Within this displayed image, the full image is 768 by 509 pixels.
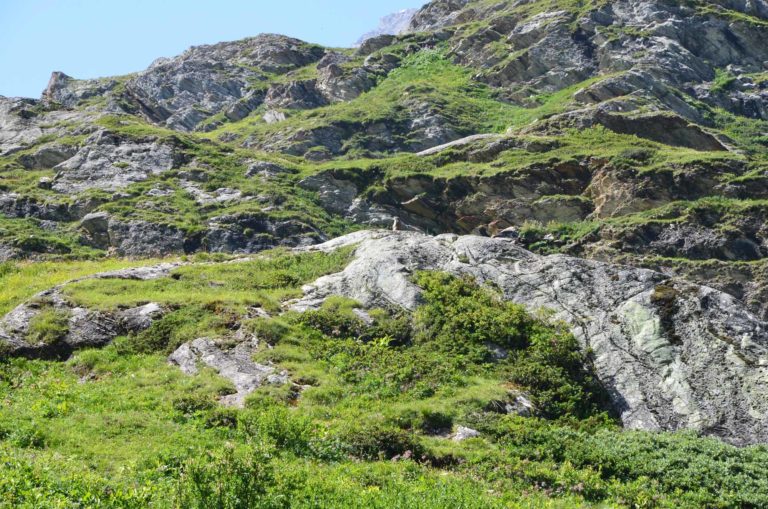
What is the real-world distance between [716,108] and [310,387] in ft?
283

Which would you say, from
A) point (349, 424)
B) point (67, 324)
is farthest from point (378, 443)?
point (67, 324)

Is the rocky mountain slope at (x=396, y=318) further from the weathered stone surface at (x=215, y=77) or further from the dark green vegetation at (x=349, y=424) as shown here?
the weathered stone surface at (x=215, y=77)

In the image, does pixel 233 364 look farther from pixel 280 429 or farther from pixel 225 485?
pixel 225 485

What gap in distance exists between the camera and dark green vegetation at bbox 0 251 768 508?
11633 mm

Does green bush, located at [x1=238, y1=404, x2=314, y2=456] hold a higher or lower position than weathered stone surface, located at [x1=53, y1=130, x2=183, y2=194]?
lower

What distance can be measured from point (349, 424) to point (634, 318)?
38.5 ft

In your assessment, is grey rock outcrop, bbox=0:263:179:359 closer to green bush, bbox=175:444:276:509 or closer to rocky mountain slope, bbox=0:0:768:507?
rocky mountain slope, bbox=0:0:768:507

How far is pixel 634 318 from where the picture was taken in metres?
22.4

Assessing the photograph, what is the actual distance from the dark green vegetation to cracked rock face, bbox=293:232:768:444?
3.29 ft

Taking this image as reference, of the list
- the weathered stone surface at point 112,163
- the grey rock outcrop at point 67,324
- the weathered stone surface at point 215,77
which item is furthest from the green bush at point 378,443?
the weathered stone surface at point 215,77

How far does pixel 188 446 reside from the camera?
1363 centimetres

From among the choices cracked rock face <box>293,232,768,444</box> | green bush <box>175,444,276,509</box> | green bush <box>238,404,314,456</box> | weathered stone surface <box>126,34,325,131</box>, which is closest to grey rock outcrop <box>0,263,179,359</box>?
cracked rock face <box>293,232,768,444</box>

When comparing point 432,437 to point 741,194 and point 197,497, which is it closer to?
point 197,497

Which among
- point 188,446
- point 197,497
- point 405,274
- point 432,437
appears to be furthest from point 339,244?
point 197,497
